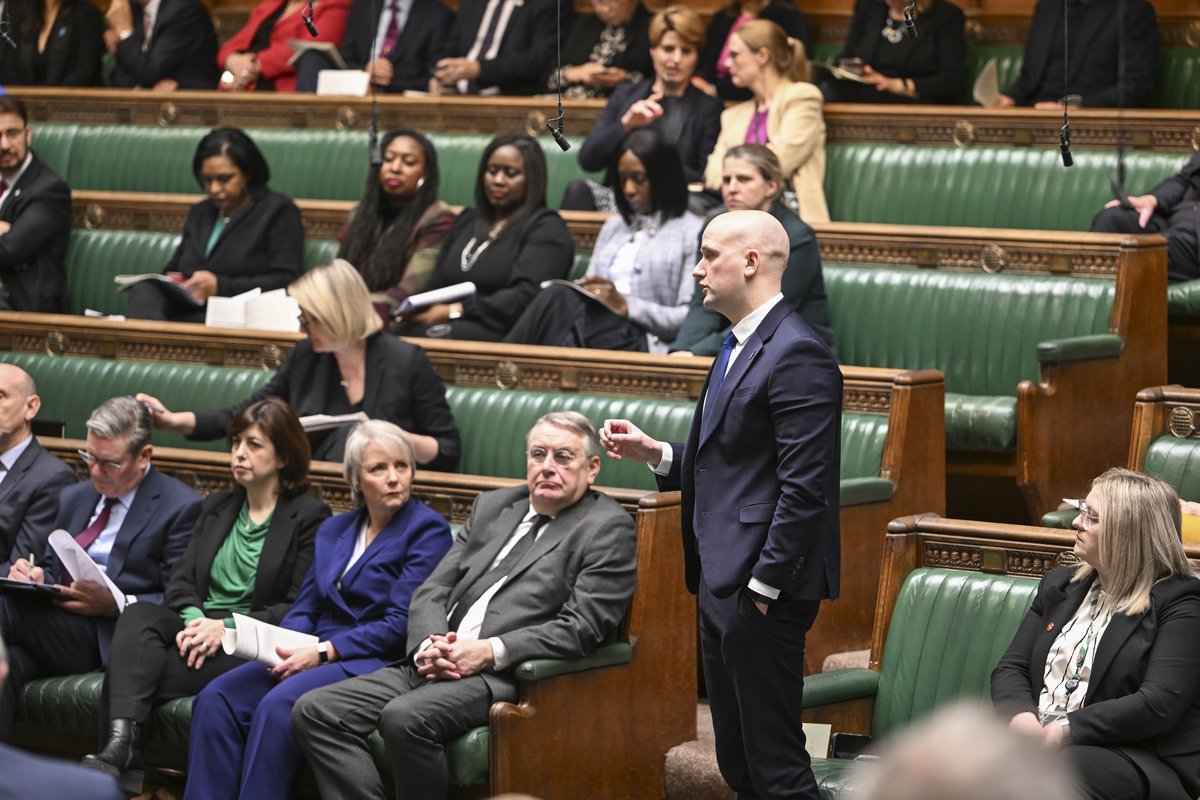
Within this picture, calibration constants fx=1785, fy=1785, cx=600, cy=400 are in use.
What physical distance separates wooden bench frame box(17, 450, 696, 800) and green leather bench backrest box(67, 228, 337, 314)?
8.47 ft

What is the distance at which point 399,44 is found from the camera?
6738 millimetres

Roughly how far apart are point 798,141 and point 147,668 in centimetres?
248

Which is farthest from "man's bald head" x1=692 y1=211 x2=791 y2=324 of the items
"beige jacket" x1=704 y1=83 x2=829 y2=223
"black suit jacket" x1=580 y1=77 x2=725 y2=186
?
"black suit jacket" x1=580 y1=77 x2=725 y2=186

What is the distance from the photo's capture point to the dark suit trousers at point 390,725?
3205 millimetres

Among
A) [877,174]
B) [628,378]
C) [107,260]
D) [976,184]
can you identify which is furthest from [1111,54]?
[107,260]

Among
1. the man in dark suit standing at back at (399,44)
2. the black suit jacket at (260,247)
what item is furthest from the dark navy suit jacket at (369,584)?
the man in dark suit standing at back at (399,44)

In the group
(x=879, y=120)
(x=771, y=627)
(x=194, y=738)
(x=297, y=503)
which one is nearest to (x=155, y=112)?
(x=879, y=120)

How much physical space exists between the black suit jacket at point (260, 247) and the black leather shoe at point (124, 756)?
2024 millimetres

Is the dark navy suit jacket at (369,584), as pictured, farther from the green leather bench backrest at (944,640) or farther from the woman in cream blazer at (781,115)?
the woman in cream blazer at (781,115)

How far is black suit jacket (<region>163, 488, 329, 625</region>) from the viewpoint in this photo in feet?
12.4

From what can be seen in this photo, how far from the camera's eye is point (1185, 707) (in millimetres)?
2641

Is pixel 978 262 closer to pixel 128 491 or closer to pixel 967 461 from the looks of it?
pixel 967 461

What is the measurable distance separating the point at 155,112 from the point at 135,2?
88 cm

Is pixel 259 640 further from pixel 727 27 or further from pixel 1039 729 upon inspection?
pixel 727 27
